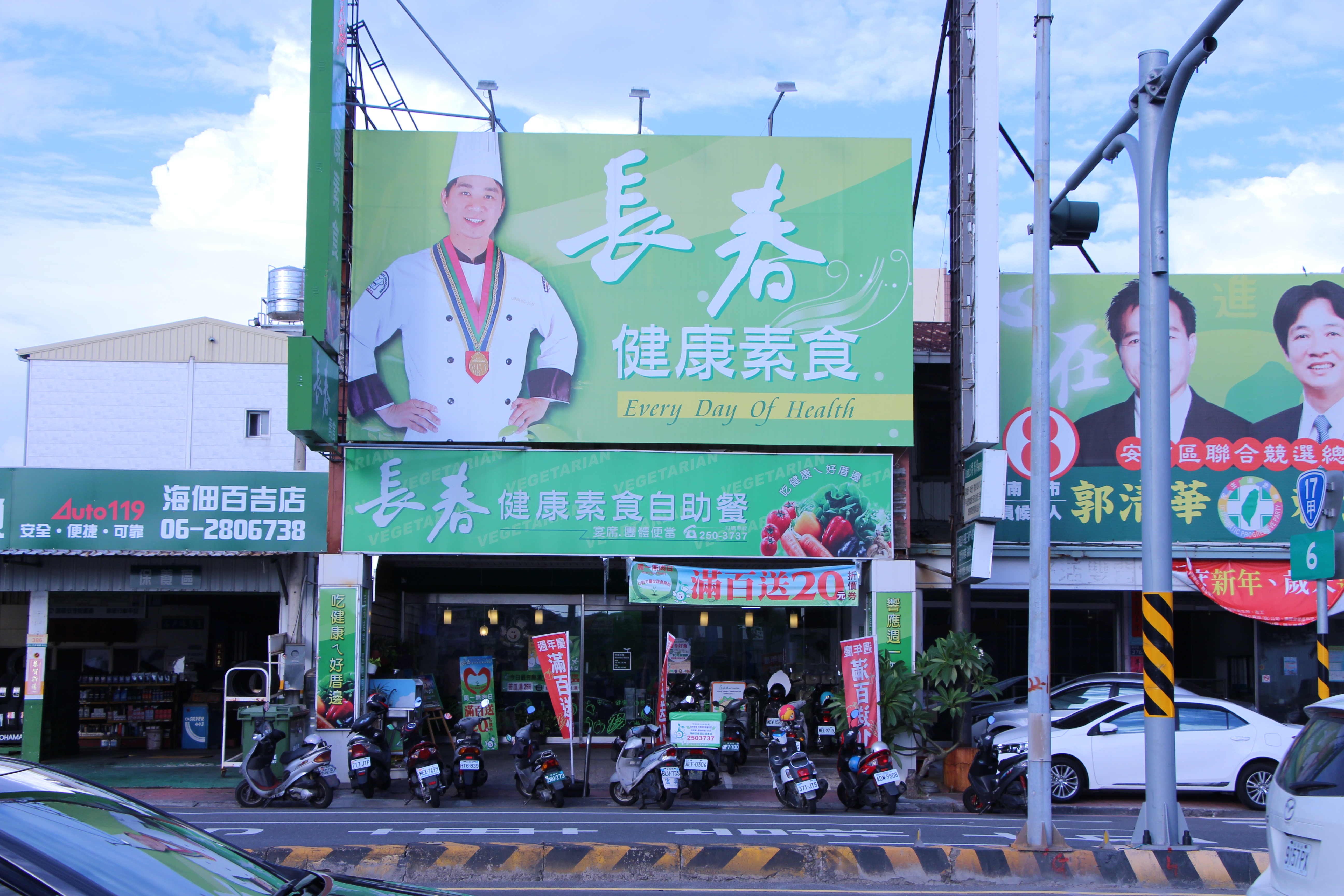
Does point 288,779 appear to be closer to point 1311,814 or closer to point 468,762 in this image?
point 468,762

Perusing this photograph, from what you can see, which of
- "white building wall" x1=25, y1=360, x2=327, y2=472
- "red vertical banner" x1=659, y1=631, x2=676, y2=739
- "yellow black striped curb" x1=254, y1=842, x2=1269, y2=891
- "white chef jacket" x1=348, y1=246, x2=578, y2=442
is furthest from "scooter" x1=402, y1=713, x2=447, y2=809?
"white building wall" x1=25, y1=360, x2=327, y2=472

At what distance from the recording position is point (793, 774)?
1440cm

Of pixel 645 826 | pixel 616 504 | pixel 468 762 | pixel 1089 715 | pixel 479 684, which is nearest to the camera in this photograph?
pixel 645 826

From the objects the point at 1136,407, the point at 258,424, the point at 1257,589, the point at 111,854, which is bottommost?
the point at 111,854

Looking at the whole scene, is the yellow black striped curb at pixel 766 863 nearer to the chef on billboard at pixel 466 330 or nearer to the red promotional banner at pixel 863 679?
the red promotional banner at pixel 863 679

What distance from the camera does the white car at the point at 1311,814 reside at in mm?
5719

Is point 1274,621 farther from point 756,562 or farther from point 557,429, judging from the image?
point 557,429

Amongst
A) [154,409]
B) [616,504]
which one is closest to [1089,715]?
[616,504]

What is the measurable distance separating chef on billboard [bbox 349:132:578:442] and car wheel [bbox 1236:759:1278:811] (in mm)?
10941

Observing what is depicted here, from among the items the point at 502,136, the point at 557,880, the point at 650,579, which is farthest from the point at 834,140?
the point at 557,880

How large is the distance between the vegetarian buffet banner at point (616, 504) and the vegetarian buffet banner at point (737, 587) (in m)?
0.36

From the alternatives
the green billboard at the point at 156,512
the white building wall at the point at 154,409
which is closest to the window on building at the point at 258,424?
the white building wall at the point at 154,409

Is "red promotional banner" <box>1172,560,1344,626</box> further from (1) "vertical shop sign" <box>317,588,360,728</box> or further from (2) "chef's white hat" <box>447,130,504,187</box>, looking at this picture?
(1) "vertical shop sign" <box>317,588,360,728</box>

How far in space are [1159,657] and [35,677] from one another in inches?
621
